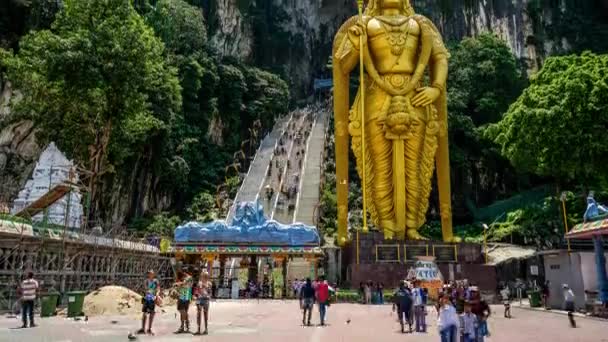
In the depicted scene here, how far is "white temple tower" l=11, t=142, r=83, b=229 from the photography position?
684 inches

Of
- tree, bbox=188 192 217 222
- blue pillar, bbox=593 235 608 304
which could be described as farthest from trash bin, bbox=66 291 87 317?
tree, bbox=188 192 217 222

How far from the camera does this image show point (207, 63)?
37.1 meters

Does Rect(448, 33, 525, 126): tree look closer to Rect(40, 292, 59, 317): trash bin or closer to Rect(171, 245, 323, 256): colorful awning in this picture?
Rect(171, 245, 323, 256): colorful awning

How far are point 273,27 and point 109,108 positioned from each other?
130ft

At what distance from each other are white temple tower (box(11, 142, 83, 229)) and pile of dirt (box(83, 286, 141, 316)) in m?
5.69

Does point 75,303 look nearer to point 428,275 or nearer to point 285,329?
point 285,329

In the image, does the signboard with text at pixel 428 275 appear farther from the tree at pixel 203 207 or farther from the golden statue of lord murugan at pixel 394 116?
the tree at pixel 203 207

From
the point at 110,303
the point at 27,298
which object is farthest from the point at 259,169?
the point at 27,298

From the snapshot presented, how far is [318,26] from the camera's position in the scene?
5994 cm

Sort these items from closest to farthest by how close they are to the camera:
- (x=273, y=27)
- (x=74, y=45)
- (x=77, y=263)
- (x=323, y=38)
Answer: (x=77, y=263)
(x=74, y=45)
(x=273, y=27)
(x=323, y=38)

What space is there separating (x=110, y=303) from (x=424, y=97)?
1217 centimetres

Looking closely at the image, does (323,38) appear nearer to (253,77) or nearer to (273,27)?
(273,27)

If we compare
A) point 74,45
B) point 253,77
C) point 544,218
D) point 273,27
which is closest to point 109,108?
point 74,45

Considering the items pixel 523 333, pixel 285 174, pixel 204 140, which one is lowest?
pixel 523 333
